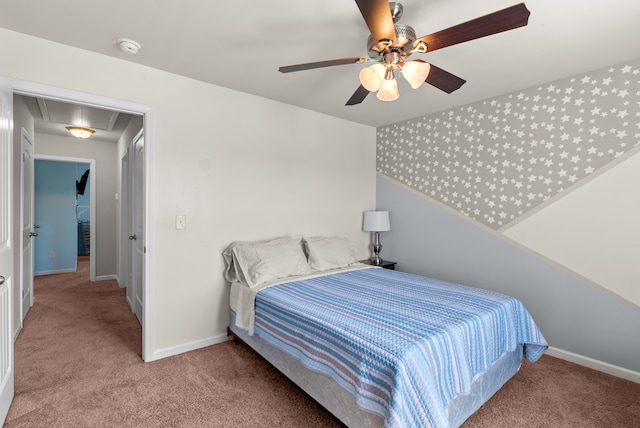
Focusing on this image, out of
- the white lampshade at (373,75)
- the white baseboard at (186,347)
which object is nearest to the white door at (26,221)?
the white baseboard at (186,347)

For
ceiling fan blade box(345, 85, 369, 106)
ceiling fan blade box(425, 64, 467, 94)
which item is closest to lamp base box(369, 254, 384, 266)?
ceiling fan blade box(345, 85, 369, 106)

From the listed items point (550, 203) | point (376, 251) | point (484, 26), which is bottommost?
point (376, 251)

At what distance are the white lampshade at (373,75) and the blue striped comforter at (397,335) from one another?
4.41 ft

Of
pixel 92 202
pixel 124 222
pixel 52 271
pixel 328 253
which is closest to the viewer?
pixel 328 253

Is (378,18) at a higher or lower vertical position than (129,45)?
lower

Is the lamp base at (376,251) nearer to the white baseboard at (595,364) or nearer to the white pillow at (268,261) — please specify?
the white pillow at (268,261)

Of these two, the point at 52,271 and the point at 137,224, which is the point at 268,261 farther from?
the point at 52,271

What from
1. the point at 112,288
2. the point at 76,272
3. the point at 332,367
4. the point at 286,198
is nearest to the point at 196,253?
the point at 286,198

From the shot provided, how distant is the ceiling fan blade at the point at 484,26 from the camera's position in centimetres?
126

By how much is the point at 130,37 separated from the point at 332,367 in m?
2.43

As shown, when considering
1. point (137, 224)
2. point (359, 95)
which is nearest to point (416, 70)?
point (359, 95)

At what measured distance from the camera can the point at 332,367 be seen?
167 centimetres

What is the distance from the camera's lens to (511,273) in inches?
117

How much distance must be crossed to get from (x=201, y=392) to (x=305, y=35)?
8.09ft
